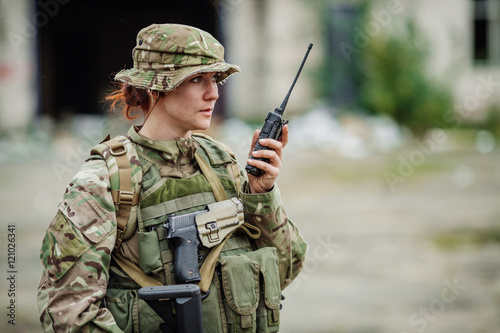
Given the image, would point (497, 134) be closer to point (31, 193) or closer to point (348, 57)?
point (348, 57)

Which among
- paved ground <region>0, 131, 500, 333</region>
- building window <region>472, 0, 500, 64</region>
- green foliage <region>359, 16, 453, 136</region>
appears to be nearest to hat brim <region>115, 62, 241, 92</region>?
paved ground <region>0, 131, 500, 333</region>

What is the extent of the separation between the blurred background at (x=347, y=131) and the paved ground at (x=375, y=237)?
0.08ft

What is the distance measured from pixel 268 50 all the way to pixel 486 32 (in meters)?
4.99

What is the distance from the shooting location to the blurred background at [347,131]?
19.5 ft

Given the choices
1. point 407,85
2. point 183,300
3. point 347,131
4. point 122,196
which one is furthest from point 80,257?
point 407,85

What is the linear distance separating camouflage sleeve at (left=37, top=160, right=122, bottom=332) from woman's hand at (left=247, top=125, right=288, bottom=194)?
1.66ft

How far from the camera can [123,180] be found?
2.02 m

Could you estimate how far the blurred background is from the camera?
5938 mm

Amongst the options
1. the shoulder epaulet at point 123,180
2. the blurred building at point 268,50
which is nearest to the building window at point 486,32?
the blurred building at point 268,50

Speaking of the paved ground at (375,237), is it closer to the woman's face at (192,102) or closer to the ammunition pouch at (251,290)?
the ammunition pouch at (251,290)

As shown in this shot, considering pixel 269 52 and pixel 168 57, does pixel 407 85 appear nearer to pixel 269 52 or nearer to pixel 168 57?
pixel 269 52

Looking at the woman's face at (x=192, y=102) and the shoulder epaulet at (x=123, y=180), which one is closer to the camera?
the shoulder epaulet at (x=123, y=180)

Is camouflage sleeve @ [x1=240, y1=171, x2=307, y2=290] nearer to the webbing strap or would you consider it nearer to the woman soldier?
the woman soldier

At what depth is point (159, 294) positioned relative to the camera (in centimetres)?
192
